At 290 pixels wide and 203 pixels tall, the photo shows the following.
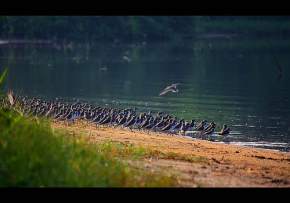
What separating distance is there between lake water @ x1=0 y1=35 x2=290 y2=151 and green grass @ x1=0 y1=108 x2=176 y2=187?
44.7 ft

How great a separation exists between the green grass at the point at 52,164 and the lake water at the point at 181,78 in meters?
13.6

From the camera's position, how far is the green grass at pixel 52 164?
11164mm

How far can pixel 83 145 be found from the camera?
501 inches

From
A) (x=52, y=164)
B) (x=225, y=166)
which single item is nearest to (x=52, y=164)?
(x=52, y=164)

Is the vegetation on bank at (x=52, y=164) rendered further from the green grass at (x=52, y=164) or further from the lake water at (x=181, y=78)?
the lake water at (x=181, y=78)

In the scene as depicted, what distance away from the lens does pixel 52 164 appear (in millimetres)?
11422

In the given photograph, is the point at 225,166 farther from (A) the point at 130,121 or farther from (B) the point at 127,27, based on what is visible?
(B) the point at 127,27

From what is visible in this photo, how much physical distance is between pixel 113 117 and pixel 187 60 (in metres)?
44.0

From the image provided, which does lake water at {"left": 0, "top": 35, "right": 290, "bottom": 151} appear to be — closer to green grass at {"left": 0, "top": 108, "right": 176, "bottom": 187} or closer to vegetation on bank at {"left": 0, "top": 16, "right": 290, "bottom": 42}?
vegetation on bank at {"left": 0, "top": 16, "right": 290, "bottom": 42}

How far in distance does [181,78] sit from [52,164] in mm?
42576

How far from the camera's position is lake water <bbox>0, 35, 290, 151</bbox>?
33594 millimetres

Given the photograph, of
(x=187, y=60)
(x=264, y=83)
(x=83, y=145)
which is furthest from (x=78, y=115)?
(x=187, y=60)
